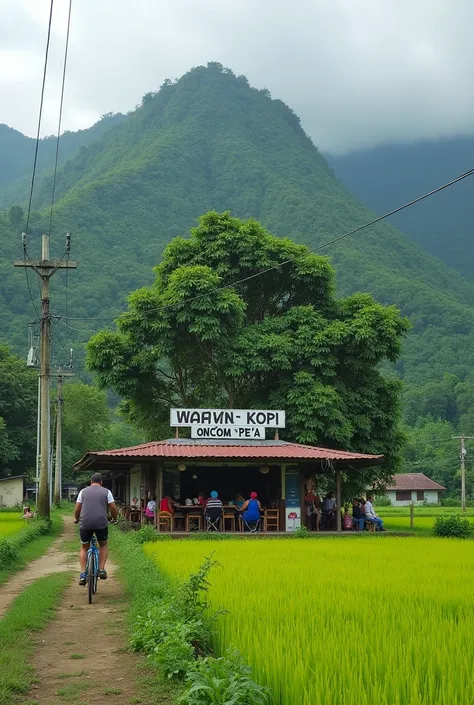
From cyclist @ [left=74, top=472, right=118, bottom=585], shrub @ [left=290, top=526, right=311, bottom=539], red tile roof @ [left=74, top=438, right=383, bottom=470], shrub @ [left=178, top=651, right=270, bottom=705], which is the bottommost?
shrub @ [left=290, top=526, right=311, bottom=539]

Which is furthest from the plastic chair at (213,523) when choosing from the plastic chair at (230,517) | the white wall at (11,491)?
the white wall at (11,491)

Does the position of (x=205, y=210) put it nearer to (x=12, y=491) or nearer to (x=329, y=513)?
(x=12, y=491)

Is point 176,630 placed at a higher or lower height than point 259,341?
lower

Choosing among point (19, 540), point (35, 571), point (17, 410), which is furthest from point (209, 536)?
point (17, 410)

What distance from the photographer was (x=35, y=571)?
1473 cm

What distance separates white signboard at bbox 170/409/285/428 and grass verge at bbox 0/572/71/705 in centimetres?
1278

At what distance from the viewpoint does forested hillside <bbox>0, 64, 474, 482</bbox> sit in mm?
94250

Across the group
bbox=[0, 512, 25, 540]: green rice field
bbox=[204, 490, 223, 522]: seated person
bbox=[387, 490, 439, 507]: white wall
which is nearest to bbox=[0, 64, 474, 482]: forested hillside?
bbox=[387, 490, 439, 507]: white wall

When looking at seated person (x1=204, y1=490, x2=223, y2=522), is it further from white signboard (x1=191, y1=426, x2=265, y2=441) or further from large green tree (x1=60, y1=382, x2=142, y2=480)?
large green tree (x1=60, y1=382, x2=142, y2=480)

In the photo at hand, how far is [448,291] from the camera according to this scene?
12056cm

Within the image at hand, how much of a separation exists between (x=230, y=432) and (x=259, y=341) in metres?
5.33

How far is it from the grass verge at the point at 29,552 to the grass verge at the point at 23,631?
1.50 m

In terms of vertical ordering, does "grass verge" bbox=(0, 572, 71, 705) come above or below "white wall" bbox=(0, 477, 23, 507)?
above

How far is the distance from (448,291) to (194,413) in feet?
329
